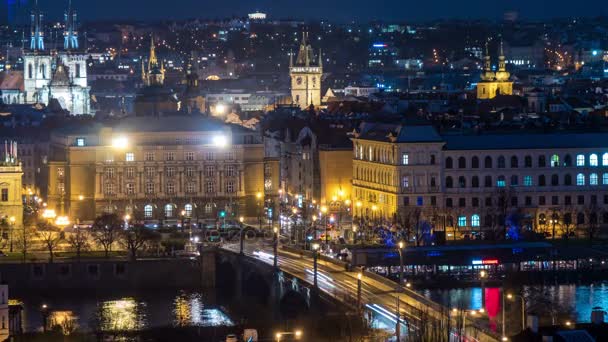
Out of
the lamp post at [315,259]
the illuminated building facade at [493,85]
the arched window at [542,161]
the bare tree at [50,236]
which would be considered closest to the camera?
the lamp post at [315,259]

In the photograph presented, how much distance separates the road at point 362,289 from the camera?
39812 millimetres

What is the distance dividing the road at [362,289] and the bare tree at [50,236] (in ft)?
14.9

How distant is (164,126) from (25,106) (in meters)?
32.8

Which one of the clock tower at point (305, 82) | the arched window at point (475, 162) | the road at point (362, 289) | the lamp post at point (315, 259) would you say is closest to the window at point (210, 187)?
the arched window at point (475, 162)

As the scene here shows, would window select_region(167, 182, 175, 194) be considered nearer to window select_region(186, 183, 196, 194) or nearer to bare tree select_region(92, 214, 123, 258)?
window select_region(186, 183, 196, 194)

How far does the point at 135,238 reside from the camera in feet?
186

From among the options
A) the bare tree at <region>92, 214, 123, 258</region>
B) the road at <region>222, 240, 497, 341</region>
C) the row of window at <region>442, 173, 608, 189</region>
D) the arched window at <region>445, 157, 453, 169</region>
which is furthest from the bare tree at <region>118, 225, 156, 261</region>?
the row of window at <region>442, 173, 608, 189</region>

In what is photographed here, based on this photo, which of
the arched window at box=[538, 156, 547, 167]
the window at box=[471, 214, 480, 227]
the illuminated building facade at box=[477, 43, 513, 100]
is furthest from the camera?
the illuminated building facade at box=[477, 43, 513, 100]

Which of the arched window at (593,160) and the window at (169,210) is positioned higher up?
the arched window at (593,160)

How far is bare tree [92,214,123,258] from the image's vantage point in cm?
5622

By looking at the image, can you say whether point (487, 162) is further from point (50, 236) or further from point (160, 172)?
point (50, 236)

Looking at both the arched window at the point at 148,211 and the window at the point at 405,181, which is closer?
the window at the point at 405,181

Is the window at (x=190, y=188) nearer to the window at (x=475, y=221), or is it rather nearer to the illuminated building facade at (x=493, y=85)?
the window at (x=475, y=221)

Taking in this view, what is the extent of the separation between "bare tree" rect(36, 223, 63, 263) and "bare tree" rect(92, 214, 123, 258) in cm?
92
